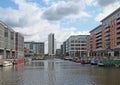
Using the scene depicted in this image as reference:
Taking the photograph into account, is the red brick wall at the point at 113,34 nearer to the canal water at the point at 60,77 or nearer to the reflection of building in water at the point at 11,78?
the canal water at the point at 60,77

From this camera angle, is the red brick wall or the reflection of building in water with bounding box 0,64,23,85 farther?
the red brick wall

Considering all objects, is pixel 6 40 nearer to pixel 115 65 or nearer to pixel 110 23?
pixel 110 23

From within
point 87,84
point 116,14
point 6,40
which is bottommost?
point 87,84

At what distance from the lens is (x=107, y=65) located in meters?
124

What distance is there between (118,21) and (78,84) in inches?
4855

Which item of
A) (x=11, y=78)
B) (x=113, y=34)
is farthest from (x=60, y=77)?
(x=113, y=34)

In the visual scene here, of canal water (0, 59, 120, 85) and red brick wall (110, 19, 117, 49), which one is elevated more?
red brick wall (110, 19, 117, 49)

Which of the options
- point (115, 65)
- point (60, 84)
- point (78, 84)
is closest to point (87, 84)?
point (78, 84)

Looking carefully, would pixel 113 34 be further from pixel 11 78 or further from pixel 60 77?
pixel 11 78

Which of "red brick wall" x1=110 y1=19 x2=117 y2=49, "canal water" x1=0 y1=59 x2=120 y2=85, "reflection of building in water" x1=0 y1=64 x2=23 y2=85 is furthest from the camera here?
"red brick wall" x1=110 y1=19 x2=117 y2=49

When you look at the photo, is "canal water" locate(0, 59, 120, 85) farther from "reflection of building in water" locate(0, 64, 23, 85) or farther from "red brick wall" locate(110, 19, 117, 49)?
"red brick wall" locate(110, 19, 117, 49)

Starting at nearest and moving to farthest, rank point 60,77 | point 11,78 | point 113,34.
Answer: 1. point 11,78
2. point 60,77
3. point 113,34

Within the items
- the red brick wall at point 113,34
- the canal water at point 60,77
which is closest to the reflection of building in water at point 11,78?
the canal water at point 60,77

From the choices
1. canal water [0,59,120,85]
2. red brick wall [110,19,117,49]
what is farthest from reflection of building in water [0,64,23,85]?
red brick wall [110,19,117,49]
